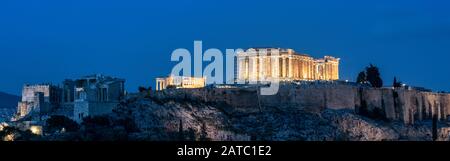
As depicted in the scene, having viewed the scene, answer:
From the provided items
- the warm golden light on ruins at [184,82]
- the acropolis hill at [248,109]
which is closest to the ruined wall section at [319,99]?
the acropolis hill at [248,109]

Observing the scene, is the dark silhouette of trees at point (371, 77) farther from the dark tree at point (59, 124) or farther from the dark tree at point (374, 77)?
the dark tree at point (59, 124)

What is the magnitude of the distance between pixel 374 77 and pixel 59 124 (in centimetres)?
2744

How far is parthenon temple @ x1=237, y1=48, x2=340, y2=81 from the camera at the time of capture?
2520 inches

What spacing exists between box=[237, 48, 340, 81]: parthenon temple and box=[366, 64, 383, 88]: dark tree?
4315 mm

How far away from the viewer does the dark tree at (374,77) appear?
67.8 m

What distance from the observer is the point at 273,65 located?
64.1 meters

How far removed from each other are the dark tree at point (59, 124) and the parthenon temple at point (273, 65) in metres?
17.2

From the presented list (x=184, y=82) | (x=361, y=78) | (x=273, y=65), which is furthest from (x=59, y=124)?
(x=361, y=78)

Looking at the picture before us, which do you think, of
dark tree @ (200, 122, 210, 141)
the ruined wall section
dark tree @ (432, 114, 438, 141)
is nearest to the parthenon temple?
the ruined wall section

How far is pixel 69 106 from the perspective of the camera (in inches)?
2237

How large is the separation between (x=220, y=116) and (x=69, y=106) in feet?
34.2

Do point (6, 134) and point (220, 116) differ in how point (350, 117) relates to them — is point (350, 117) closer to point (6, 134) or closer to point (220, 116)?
point (220, 116)

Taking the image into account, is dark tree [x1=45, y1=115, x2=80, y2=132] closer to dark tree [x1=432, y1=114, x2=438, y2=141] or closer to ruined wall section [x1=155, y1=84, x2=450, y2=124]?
ruined wall section [x1=155, y1=84, x2=450, y2=124]
